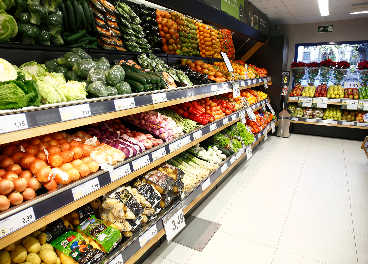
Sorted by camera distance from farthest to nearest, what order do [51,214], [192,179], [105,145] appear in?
[192,179] → [105,145] → [51,214]

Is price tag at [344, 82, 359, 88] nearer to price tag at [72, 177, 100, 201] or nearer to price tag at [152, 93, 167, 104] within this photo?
price tag at [152, 93, 167, 104]

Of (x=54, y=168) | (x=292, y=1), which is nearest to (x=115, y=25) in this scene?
(x=54, y=168)

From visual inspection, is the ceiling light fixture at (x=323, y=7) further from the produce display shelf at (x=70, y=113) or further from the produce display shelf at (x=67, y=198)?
the produce display shelf at (x=67, y=198)

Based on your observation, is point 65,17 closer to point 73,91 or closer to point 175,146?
point 73,91

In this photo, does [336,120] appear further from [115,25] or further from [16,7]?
[16,7]

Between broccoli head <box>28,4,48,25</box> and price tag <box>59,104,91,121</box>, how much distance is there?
0.88 metres

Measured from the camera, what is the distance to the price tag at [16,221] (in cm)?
112

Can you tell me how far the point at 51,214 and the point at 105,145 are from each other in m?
0.70

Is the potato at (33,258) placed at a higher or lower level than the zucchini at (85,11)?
lower

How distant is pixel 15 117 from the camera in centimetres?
115

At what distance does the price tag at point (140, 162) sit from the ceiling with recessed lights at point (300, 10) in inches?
160

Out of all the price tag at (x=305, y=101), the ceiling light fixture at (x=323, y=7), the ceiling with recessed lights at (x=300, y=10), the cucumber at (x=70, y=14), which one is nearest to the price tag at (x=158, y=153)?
the cucumber at (x=70, y=14)

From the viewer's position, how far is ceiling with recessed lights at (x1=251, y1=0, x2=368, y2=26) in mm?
4668

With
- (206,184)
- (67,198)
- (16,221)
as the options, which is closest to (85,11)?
(67,198)
